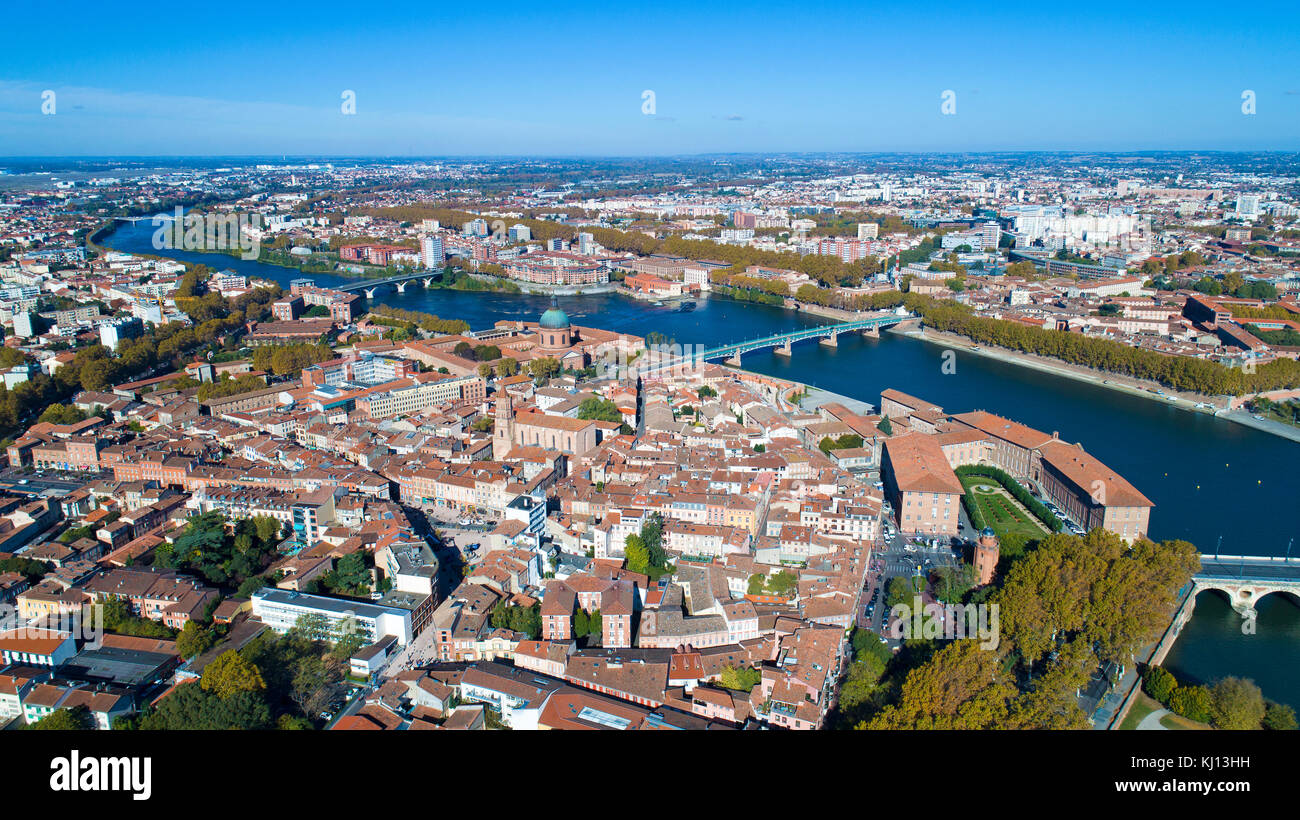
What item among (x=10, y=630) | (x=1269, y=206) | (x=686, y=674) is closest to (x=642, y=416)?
(x=686, y=674)

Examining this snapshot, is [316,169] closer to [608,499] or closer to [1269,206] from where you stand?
[1269,206]

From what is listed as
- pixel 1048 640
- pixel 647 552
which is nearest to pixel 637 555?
pixel 647 552

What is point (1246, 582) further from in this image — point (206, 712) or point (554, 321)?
point (554, 321)

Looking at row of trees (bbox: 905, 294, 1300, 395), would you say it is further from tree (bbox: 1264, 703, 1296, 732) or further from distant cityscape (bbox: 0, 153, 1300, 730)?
tree (bbox: 1264, 703, 1296, 732)

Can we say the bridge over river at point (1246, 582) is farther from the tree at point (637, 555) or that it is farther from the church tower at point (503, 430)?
the church tower at point (503, 430)

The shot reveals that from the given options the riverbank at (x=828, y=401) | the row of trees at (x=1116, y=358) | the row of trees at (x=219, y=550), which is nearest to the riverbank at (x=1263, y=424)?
the row of trees at (x=1116, y=358)

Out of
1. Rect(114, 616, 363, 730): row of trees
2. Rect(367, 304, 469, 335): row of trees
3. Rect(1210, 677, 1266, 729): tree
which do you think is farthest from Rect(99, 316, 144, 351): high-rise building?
Rect(1210, 677, 1266, 729): tree
